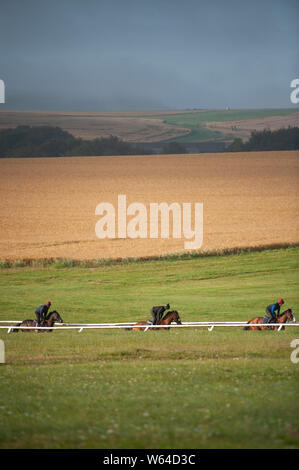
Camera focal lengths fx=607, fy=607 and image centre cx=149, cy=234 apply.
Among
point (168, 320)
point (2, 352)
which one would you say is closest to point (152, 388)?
point (2, 352)

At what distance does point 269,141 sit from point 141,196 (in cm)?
1552

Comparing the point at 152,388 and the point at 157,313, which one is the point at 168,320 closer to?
the point at 157,313

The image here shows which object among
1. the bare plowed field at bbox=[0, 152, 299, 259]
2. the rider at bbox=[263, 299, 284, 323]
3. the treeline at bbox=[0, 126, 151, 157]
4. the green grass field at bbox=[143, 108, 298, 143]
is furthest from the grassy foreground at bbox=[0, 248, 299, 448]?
the green grass field at bbox=[143, 108, 298, 143]

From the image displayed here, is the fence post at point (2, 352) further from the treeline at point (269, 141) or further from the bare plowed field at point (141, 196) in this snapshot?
the treeline at point (269, 141)

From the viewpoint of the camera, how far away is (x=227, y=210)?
55688 millimetres

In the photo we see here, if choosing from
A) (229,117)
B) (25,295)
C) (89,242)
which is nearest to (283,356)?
(25,295)

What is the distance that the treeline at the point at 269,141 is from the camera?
6128 cm

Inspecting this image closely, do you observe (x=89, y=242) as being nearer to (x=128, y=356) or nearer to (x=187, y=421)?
(x=128, y=356)

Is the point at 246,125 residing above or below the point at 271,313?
above

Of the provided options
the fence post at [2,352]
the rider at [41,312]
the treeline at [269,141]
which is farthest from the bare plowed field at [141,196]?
the fence post at [2,352]

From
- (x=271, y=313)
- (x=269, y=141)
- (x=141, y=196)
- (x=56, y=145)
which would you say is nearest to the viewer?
(x=271, y=313)

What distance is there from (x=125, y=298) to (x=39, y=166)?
26.4m

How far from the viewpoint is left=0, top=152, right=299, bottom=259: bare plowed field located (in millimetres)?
49125

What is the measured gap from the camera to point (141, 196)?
191 ft
